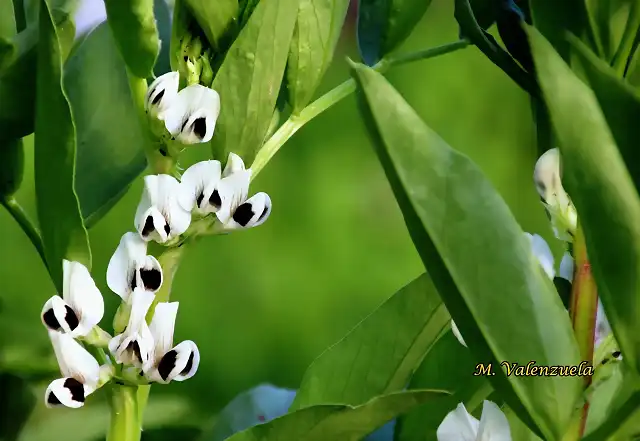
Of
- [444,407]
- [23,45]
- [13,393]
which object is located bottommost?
[13,393]

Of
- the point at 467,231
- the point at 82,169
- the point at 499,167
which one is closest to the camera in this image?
the point at 467,231

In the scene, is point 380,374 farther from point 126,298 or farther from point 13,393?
point 13,393

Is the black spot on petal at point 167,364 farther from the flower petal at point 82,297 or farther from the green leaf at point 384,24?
the green leaf at point 384,24

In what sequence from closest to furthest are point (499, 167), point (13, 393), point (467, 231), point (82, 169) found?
point (467, 231) → point (82, 169) → point (13, 393) → point (499, 167)

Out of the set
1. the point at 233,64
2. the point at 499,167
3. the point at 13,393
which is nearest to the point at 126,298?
the point at 233,64

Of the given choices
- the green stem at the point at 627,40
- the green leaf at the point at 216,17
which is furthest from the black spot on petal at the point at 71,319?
the green stem at the point at 627,40

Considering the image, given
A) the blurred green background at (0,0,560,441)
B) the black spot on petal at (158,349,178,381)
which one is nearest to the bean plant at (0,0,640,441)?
the black spot on petal at (158,349,178,381)
